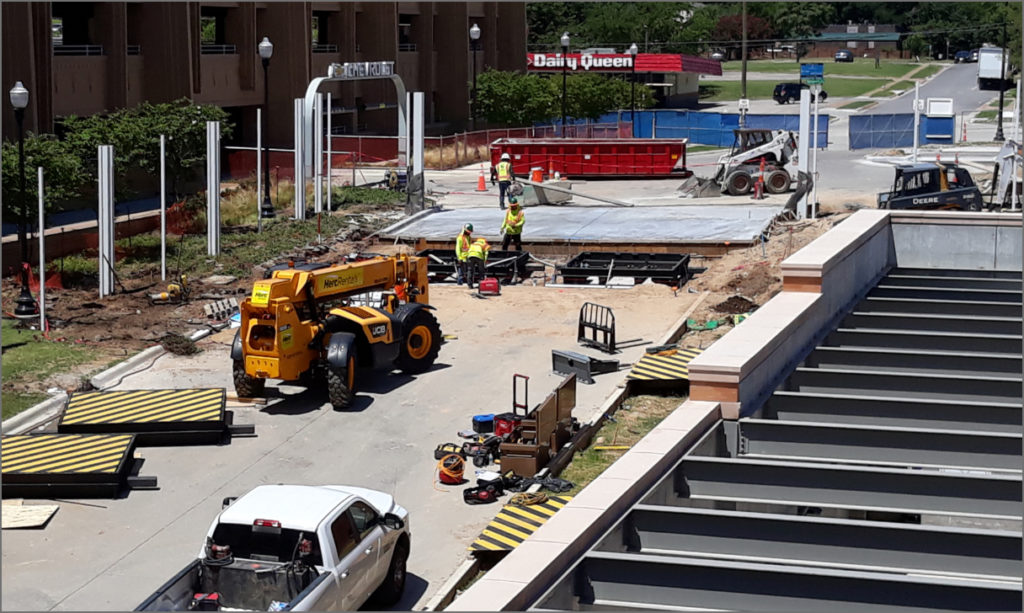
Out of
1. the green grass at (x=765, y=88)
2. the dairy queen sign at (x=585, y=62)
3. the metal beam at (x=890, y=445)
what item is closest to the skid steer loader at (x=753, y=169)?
the metal beam at (x=890, y=445)

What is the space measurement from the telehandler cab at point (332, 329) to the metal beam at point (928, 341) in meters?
8.87

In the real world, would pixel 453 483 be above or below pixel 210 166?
below

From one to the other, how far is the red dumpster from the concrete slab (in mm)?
9900

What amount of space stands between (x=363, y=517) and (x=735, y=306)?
52.0 feet

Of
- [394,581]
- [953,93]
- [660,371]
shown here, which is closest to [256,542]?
[394,581]

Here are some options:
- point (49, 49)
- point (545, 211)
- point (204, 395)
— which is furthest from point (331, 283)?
point (49, 49)

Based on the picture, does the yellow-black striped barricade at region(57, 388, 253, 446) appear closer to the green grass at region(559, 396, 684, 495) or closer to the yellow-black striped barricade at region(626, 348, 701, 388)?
the green grass at region(559, 396, 684, 495)

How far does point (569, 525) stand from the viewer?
916 centimetres

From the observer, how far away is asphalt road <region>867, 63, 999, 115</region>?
92.1m

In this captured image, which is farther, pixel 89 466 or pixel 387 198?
pixel 387 198

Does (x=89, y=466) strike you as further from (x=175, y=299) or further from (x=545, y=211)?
(x=545, y=211)

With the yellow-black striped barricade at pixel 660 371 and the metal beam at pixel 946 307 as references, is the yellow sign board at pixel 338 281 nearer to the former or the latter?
the yellow-black striped barricade at pixel 660 371

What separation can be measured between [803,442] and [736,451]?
0.69 metres

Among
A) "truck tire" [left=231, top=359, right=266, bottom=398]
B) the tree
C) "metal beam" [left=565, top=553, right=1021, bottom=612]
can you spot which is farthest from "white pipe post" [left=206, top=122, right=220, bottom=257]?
"metal beam" [left=565, top=553, right=1021, bottom=612]
